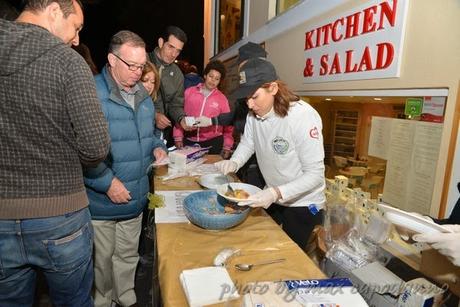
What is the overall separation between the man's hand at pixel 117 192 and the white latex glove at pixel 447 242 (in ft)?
5.05

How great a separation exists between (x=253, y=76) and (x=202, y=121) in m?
1.60

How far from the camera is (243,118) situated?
3.28 metres

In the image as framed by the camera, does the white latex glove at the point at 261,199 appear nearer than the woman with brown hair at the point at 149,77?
Yes

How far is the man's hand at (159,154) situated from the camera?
2475 millimetres

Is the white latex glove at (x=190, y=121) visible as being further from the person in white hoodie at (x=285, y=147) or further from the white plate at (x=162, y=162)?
the person in white hoodie at (x=285, y=147)

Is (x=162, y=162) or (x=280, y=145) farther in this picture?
(x=162, y=162)

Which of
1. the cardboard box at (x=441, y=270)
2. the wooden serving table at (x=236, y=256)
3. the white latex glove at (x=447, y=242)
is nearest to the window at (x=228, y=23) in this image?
the wooden serving table at (x=236, y=256)

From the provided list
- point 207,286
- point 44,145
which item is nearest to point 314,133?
point 207,286

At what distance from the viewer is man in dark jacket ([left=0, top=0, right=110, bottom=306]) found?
3.88ft

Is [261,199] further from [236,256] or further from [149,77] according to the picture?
[149,77]

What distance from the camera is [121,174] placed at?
197 cm

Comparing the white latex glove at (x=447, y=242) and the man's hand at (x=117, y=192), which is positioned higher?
the white latex glove at (x=447, y=242)

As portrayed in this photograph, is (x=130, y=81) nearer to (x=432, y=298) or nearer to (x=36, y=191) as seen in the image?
(x=36, y=191)

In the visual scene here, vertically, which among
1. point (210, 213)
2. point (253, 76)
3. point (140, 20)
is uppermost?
point (140, 20)
